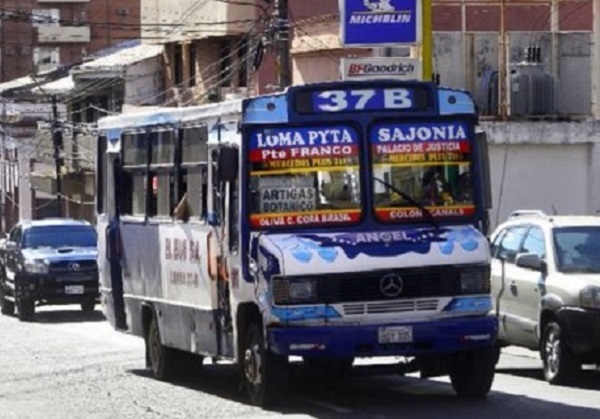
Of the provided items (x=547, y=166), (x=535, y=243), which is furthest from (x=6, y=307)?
(x=535, y=243)

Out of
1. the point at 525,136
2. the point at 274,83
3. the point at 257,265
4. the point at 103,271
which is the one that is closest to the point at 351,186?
the point at 257,265

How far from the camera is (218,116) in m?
18.0

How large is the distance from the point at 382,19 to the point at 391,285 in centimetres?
1143

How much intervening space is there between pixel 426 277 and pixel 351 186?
1.14m

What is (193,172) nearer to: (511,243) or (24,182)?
(511,243)

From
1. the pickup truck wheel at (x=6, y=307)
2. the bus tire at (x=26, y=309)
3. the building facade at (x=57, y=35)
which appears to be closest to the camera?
the bus tire at (x=26, y=309)

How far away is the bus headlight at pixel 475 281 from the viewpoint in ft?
54.6

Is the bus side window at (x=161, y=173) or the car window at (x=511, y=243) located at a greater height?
the bus side window at (x=161, y=173)

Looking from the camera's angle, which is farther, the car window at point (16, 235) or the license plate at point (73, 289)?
the car window at point (16, 235)

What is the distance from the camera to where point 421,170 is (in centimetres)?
1716

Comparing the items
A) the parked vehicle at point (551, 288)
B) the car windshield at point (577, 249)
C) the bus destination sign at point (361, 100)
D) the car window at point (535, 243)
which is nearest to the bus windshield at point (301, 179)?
the bus destination sign at point (361, 100)

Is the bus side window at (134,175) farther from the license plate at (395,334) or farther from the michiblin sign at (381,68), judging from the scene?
the license plate at (395,334)

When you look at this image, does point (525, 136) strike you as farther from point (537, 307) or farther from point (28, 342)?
point (537, 307)

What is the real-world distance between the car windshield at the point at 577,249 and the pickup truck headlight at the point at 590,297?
2.22 ft
